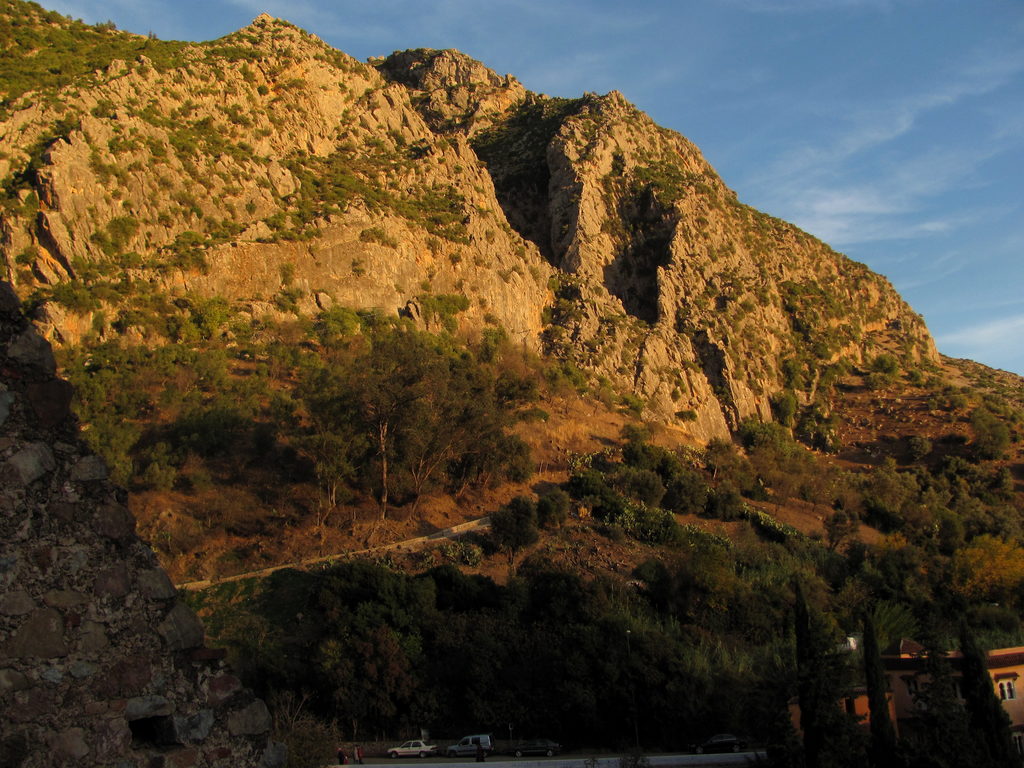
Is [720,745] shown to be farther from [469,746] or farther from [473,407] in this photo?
[473,407]

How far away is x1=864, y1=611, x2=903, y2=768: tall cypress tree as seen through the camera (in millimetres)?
17172

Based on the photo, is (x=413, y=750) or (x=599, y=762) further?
(x=413, y=750)

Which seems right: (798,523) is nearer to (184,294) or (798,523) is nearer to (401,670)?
(401,670)

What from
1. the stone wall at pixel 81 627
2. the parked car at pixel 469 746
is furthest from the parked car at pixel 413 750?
the stone wall at pixel 81 627

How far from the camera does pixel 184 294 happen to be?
4456 cm

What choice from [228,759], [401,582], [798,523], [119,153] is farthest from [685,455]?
[228,759]

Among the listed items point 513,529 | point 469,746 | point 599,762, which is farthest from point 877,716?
point 513,529

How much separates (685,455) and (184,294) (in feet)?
103

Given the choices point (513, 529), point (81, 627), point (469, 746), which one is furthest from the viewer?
point (513, 529)

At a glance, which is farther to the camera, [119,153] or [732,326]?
[732,326]

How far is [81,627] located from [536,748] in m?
18.8

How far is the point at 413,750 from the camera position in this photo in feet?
65.9

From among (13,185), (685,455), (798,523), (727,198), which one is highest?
(727,198)

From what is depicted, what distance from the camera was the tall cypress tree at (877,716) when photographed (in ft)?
56.3
